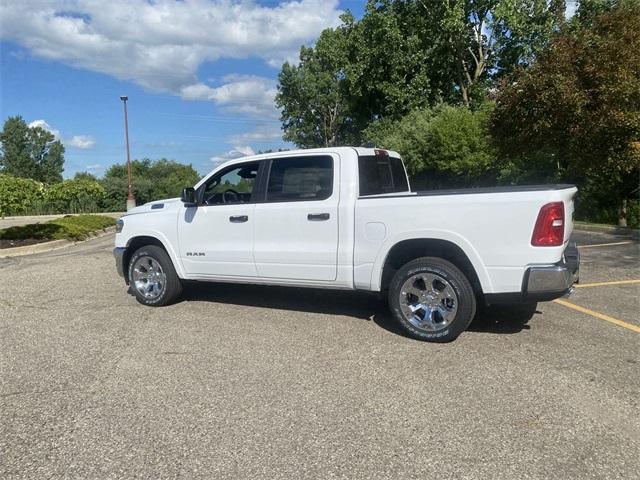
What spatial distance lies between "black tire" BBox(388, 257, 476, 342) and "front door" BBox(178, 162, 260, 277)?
1.76 metres

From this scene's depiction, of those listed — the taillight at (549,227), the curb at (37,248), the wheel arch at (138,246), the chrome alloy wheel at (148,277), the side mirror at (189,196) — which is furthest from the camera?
the curb at (37,248)

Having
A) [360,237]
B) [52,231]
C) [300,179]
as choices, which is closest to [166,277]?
[300,179]

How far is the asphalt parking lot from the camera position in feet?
9.84

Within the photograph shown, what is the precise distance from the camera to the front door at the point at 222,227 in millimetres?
5996

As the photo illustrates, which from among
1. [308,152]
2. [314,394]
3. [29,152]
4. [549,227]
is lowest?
[314,394]

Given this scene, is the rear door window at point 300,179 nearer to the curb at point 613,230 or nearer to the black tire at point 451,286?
the black tire at point 451,286

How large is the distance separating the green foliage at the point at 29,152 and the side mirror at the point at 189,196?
10372 cm

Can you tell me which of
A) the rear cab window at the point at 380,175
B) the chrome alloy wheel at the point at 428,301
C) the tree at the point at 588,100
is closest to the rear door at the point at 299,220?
the rear cab window at the point at 380,175

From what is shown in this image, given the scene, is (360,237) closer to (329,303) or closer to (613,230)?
(329,303)

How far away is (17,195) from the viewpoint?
1192 inches

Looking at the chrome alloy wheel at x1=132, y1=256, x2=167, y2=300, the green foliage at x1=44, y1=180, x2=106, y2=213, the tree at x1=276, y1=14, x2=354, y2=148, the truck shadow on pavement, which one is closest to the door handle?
the truck shadow on pavement

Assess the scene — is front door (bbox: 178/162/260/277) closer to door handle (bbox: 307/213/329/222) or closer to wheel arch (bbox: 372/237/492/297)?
door handle (bbox: 307/213/329/222)

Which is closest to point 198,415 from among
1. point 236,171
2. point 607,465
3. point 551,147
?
point 607,465

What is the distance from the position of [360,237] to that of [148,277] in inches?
121
